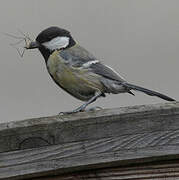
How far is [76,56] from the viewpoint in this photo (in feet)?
10.6

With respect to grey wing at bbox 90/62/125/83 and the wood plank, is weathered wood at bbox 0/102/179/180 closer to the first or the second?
the wood plank

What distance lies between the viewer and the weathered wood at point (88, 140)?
4.17 ft

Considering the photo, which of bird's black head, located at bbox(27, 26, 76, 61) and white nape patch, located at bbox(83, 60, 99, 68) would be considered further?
white nape patch, located at bbox(83, 60, 99, 68)

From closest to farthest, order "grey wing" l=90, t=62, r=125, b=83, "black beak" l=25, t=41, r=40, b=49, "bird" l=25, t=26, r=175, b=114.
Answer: "black beak" l=25, t=41, r=40, b=49
"bird" l=25, t=26, r=175, b=114
"grey wing" l=90, t=62, r=125, b=83

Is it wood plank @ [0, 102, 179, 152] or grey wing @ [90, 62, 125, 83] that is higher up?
wood plank @ [0, 102, 179, 152]

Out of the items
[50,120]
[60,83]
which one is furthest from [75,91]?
[50,120]

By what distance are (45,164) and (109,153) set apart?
0.16 m

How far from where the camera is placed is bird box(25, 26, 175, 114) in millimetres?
3010

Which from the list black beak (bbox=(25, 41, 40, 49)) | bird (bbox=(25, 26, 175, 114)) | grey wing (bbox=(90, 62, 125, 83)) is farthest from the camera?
grey wing (bbox=(90, 62, 125, 83))

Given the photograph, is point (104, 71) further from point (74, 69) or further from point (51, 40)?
point (51, 40)

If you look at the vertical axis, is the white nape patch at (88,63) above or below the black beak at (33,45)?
below

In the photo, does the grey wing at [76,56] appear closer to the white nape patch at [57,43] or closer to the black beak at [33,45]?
the white nape patch at [57,43]

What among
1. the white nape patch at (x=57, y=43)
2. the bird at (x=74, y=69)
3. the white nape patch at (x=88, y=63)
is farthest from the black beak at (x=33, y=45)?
the white nape patch at (x=88, y=63)

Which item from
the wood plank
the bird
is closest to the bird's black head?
the bird
